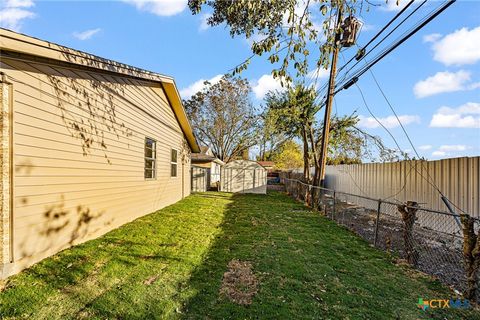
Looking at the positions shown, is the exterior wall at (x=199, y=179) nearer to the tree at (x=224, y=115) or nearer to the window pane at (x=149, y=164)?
the window pane at (x=149, y=164)

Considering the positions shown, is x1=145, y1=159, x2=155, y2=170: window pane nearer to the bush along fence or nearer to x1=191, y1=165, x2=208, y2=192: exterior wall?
the bush along fence

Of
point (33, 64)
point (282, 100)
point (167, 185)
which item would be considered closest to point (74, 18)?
point (33, 64)

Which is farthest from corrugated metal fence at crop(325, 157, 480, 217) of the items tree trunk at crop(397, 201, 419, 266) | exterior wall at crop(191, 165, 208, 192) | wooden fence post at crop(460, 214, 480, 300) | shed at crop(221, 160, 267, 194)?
exterior wall at crop(191, 165, 208, 192)

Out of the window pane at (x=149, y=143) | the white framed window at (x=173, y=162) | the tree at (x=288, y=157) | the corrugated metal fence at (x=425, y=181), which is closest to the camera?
the corrugated metal fence at (x=425, y=181)

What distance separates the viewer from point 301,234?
6.88 metres

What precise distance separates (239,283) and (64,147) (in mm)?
3601

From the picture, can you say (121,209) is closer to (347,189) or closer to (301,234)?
(301,234)

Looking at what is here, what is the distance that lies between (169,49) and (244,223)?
699 centimetres

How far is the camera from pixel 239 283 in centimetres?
370

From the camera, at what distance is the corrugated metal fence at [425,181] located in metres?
6.05

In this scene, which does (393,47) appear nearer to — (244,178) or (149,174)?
(149,174)

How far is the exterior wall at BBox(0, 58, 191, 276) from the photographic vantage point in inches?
149

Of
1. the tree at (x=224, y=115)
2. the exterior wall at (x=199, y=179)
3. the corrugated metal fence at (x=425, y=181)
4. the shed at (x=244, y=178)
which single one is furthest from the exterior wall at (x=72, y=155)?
the tree at (x=224, y=115)

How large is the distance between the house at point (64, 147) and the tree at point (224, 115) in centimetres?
1997
